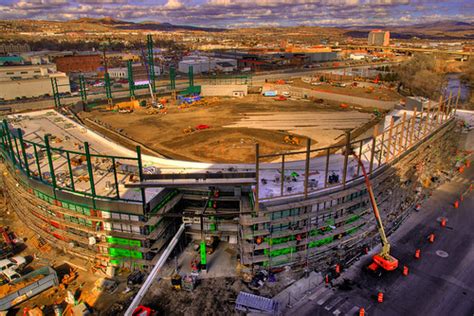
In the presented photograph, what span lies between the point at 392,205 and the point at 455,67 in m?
132

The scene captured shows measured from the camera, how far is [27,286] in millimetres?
23781

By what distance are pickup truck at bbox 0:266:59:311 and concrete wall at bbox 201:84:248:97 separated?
6577 cm

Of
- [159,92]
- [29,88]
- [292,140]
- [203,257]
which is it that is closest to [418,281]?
[203,257]

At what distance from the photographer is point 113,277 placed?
26.0 metres

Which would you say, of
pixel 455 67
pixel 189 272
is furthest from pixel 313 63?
pixel 189 272

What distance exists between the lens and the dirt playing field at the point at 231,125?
154ft

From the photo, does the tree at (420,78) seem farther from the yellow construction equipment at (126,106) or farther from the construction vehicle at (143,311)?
the construction vehicle at (143,311)

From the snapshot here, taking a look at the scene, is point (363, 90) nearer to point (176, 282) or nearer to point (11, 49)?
point (176, 282)

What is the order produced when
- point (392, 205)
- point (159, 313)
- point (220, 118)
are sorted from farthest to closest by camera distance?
point (220, 118), point (392, 205), point (159, 313)

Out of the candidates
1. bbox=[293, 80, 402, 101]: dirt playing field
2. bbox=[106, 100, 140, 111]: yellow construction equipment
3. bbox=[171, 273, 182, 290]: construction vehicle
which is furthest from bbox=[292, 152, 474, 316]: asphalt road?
bbox=[106, 100, 140, 111]: yellow construction equipment

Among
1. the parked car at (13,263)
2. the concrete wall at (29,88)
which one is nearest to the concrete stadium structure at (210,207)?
the parked car at (13,263)

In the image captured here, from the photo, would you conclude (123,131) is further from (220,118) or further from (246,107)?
(246,107)

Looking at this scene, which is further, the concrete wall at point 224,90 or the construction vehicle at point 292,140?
the concrete wall at point 224,90

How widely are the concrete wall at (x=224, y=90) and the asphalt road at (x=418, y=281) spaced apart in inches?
2327
